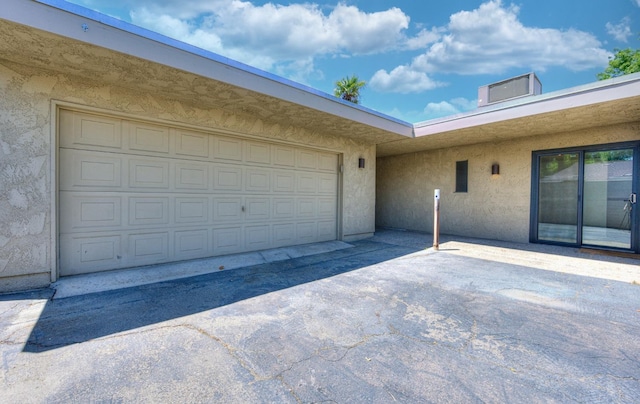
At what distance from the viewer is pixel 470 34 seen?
31.8 feet

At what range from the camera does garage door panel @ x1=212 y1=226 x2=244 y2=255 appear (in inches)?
192

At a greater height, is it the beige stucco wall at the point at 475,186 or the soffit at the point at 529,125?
the soffit at the point at 529,125

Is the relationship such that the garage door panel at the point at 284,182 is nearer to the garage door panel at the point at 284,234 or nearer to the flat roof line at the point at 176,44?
the garage door panel at the point at 284,234

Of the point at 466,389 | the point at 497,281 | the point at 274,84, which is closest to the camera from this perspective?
the point at 466,389

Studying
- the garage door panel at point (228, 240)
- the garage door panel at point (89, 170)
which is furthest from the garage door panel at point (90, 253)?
the garage door panel at point (228, 240)

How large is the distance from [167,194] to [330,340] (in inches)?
139

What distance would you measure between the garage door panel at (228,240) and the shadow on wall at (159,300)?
0.82 meters

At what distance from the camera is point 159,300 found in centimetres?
304

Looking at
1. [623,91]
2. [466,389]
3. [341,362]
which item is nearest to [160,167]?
[341,362]

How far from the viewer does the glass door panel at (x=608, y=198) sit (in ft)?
17.6

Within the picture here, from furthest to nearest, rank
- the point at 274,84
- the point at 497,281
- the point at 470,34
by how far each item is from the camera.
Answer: the point at 470,34, the point at 274,84, the point at 497,281

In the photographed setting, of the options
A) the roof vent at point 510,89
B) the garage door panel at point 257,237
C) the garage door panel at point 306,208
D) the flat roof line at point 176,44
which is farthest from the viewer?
the roof vent at point 510,89

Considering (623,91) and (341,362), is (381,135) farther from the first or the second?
(341,362)

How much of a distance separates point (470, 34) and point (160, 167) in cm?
1100
